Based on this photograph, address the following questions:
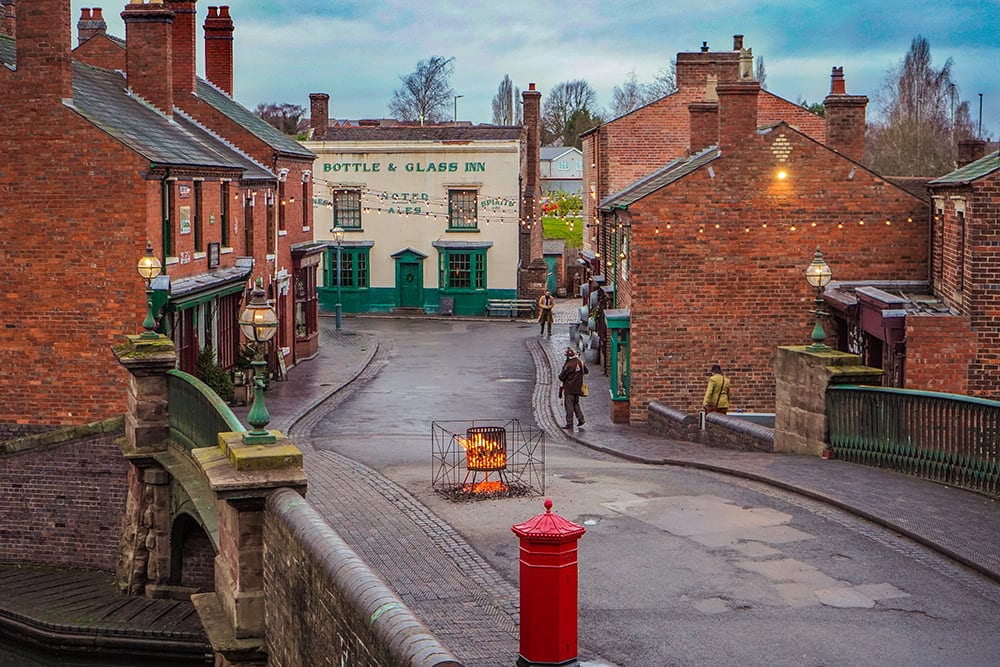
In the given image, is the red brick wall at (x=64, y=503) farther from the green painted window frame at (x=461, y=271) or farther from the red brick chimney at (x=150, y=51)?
the green painted window frame at (x=461, y=271)

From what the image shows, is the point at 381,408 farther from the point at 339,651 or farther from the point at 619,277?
the point at 339,651

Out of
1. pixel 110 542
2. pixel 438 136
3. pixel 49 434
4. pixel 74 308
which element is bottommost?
pixel 110 542

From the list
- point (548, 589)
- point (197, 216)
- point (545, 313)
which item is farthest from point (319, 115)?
point (548, 589)

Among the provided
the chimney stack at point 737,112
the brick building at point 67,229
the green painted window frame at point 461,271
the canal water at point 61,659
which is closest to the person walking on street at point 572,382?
the chimney stack at point 737,112

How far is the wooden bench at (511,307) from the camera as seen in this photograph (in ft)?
176

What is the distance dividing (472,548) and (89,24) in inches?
1230

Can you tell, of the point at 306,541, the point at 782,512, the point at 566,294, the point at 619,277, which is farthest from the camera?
the point at 566,294

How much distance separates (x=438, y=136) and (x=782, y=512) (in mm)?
41667

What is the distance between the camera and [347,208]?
178ft

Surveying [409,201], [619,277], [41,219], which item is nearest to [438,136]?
[409,201]

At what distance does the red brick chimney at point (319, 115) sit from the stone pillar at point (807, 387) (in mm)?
39145

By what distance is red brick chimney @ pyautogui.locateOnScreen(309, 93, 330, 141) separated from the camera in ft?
180

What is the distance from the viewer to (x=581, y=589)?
1141 cm

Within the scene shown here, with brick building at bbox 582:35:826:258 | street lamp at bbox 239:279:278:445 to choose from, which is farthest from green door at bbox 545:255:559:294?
street lamp at bbox 239:279:278:445
